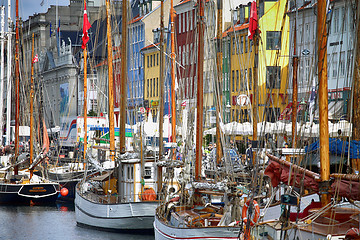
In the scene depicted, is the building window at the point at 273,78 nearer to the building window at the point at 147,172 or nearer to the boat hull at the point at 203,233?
the boat hull at the point at 203,233

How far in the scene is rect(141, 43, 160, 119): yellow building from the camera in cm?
8775

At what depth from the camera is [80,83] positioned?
4286 inches

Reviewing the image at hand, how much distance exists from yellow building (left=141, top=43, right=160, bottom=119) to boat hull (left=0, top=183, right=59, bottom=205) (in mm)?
40222

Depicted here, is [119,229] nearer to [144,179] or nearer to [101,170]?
[144,179]

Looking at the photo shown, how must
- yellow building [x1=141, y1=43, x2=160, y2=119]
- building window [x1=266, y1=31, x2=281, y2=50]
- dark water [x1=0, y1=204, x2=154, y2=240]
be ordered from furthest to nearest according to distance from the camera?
yellow building [x1=141, y1=43, x2=160, y2=119], building window [x1=266, y1=31, x2=281, y2=50], dark water [x1=0, y1=204, x2=154, y2=240]

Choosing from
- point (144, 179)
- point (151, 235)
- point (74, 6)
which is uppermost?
point (74, 6)

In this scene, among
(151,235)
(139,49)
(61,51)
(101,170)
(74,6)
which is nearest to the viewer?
(151,235)

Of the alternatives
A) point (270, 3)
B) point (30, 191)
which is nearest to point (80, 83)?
point (270, 3)

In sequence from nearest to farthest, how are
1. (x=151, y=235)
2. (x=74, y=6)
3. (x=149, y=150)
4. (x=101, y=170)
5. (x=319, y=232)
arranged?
1. (x=319, y=232)
2. (x=151, y=235)
3. (x=149, y=150)
4. (x=101, y=170)
5. (x=74, y=6)

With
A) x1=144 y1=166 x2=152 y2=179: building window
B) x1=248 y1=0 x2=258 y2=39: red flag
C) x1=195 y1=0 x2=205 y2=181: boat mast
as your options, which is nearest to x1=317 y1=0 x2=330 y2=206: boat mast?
x1=195 y1=0 x2=205 y2=181: boat mast

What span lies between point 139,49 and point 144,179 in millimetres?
63252

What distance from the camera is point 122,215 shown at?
32156 mm

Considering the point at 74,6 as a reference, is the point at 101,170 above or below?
below

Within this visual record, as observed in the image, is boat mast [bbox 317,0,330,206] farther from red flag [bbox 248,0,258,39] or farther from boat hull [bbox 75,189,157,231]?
red flag [bbox 248,0,258,39]
